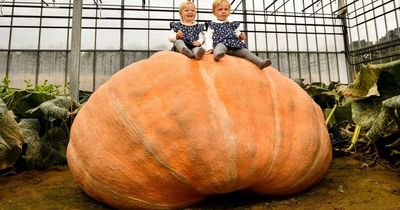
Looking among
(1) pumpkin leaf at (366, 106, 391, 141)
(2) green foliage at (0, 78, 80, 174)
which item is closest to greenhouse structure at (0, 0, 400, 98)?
(2) green foliage at (0, 78, 80, 174)

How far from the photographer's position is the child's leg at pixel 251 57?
6.40ft

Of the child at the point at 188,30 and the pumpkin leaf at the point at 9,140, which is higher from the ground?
the child at the point at 188,30

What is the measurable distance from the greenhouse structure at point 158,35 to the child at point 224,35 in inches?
374

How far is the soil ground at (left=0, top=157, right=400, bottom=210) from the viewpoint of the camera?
1.68 metres

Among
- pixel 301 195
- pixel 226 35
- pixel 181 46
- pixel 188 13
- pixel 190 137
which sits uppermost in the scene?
pixel 188 13

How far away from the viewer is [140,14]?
512 inches

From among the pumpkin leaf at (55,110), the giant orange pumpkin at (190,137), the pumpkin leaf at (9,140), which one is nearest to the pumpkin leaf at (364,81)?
the giant orange pumpkin at (190,137)

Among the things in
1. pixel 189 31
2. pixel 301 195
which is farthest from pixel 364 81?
pixel 189 31

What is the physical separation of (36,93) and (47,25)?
1044 centimetres

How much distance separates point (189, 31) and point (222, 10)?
275mm

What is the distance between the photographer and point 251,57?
6.81 ft

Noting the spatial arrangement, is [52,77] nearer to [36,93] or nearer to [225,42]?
[36,93]

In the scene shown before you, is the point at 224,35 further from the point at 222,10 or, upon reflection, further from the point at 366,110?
the point at 366,110

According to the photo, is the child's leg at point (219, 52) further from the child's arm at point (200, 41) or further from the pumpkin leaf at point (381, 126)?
the pumpkin leaf at point (381, 126)
